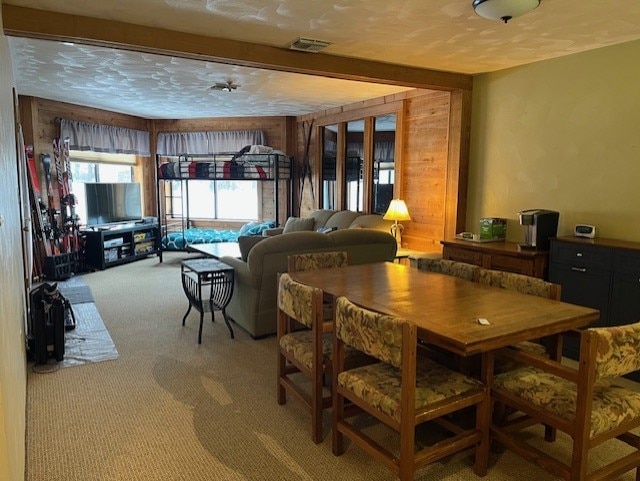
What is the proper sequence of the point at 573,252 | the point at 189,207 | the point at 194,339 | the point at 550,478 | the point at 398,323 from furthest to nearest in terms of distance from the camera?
the point at 189,207, the point at 194,339, the point at 573,252, the point at 550,478, the point at 398,323

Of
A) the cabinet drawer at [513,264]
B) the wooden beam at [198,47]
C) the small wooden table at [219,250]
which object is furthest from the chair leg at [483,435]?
the small wooden table at [219,250]

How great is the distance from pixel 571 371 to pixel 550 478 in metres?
0.75

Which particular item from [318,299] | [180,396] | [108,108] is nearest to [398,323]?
[318,299]

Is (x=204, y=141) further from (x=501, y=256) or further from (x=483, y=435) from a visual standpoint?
(x=483, y=435)

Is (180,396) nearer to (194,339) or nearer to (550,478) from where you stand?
(194,339)

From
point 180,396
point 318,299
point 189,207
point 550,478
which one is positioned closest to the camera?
point 550,478

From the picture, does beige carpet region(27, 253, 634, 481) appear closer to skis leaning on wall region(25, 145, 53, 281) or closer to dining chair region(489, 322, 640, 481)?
dining chair region(489, 322, 640, 481)

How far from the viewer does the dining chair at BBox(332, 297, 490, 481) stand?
1.89m

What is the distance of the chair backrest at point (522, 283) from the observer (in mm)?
2539

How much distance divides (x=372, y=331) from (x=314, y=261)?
5.32 ft

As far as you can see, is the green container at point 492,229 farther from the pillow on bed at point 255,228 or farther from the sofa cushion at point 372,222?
the pillow on bed at point 255,228

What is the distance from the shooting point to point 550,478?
224 cm

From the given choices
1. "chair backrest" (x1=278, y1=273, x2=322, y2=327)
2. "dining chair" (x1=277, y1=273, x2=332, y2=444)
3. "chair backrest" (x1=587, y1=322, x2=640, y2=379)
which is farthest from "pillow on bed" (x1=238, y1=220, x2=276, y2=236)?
"chair backrest" (x1=587, y1=322, x2=640, y2=379)

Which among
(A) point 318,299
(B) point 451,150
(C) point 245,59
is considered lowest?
(A) point 318,299
